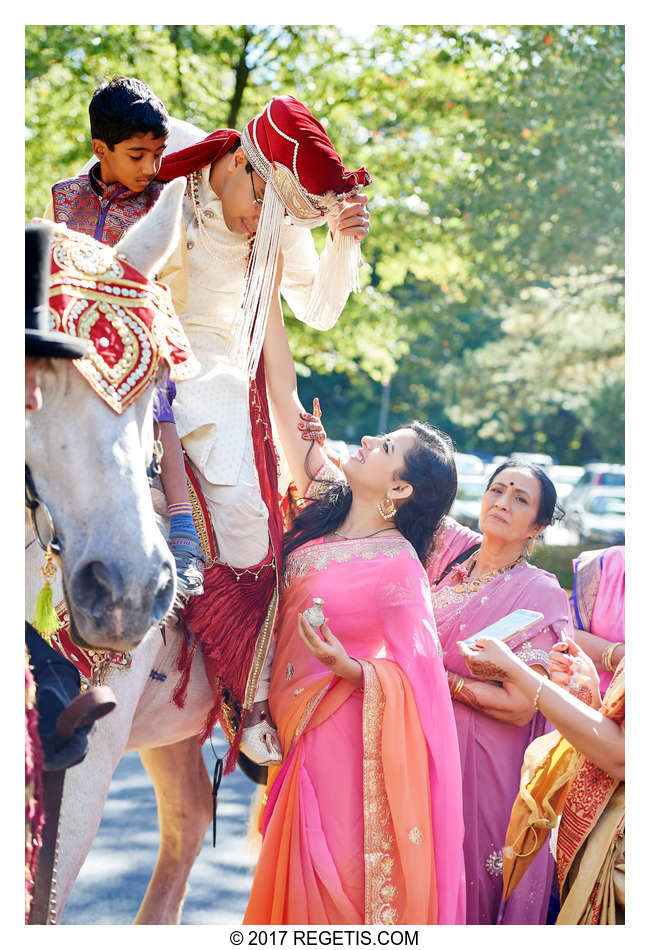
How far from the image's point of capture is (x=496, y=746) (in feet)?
10.6

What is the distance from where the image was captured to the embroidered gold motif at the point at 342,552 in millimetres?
3008

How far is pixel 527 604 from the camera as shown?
10.8 feet

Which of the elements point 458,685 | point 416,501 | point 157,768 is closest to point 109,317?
point 416,501

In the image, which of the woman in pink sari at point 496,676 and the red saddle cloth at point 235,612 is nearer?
the red saddle cloth at point 235,612

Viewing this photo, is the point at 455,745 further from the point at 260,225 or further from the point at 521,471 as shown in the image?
the point at 260,225

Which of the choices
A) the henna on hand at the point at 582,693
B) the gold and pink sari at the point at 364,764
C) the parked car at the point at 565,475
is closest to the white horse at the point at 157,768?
the gold and pink sari at the point at 364,764

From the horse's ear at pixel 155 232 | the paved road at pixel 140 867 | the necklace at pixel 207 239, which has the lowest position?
the paved road at pixel 140 867

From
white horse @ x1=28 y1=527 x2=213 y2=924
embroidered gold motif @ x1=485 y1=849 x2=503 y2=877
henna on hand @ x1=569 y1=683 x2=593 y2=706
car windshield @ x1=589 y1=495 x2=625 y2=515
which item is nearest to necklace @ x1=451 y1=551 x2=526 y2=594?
henna on hand @ x1=569 y1=683 x2=593 y2=706

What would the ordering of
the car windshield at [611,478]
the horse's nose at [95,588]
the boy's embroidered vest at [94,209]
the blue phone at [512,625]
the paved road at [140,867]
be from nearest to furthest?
the horse's nose at [95,588]
the boy's embroidered vest at [94,209]
the blue phone at [512,625]
the paved road at [140,867]
the car windshield at [611,478]

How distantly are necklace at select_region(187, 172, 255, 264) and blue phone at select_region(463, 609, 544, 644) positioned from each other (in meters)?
1.39

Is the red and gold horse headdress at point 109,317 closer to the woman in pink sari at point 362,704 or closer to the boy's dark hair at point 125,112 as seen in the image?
the boy's dark hair at point 125,112

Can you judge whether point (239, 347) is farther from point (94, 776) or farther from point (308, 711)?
point (94, 776)

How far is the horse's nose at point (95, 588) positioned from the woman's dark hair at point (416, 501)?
1286mm

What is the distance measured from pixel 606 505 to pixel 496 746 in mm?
16399
